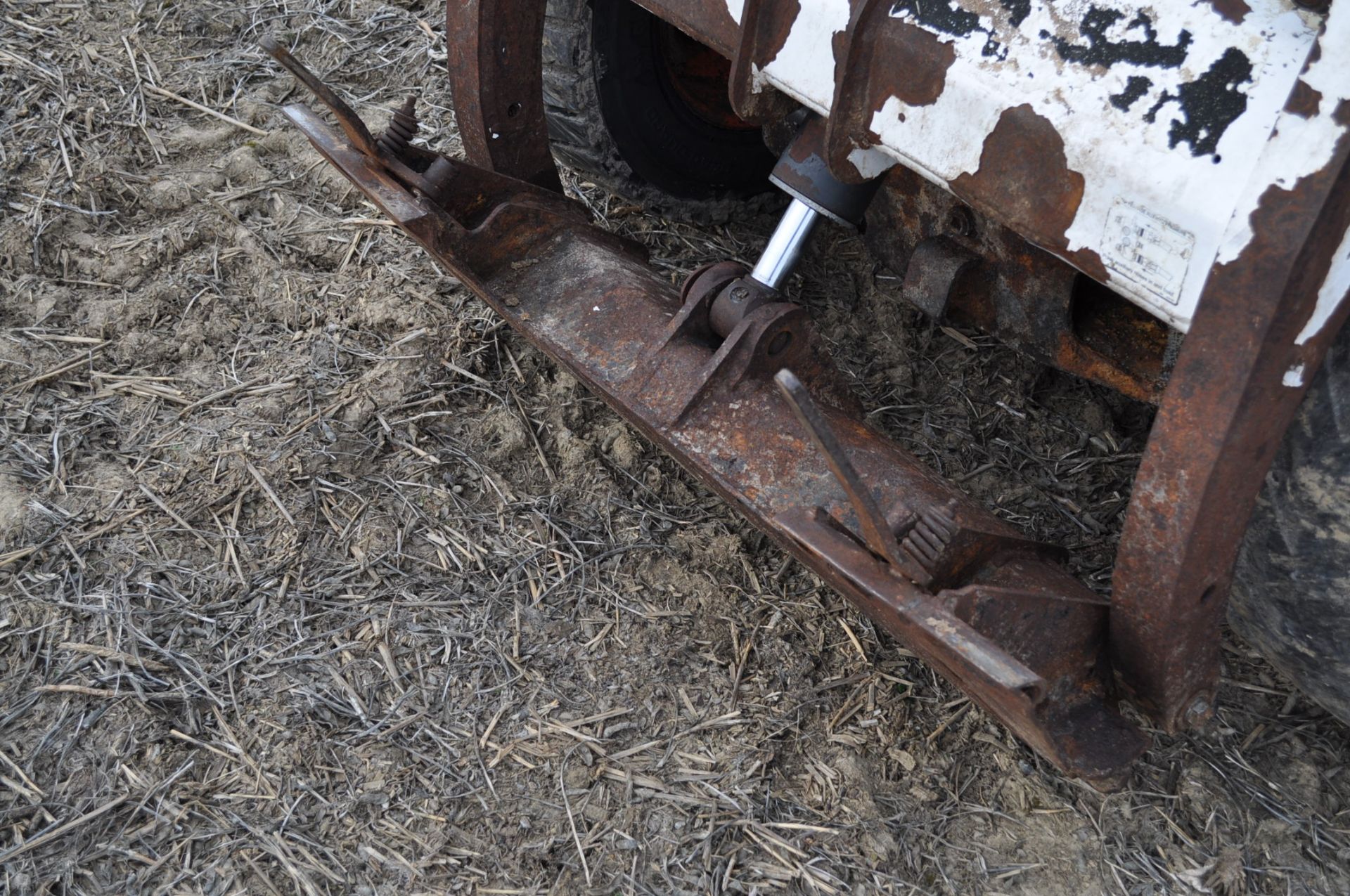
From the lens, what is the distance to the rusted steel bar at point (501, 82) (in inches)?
83.4

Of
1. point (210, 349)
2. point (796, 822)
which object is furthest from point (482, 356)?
point (796, 822)

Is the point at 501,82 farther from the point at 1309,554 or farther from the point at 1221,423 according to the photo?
the point at 1309,554

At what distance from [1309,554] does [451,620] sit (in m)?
1.49

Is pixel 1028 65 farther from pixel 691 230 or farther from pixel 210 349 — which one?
pixel 210 349

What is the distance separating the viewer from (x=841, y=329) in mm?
2809

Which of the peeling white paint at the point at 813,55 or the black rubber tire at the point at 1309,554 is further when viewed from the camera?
the peeling white paint at the point at 813,55

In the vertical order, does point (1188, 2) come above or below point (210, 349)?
above

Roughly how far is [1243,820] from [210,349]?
7.99 feet

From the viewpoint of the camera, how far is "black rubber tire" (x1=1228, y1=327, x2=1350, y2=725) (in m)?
1.39

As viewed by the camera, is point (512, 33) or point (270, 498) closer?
point (512, 33)

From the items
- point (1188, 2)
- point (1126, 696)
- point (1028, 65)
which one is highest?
point (1188, 2)

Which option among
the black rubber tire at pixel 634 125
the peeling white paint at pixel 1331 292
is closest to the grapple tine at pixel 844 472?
the peeling white paint at pixel 1331 292

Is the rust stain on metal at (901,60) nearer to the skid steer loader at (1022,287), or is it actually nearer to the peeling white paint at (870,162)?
the skid steer loader at (1022,287)

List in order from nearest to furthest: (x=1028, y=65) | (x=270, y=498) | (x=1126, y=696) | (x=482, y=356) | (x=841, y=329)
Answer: (x=1028, y=65) < (x=1126, y=696) < (x=270, y=498) < (x=482, y=356) < (x=841, y=329)
